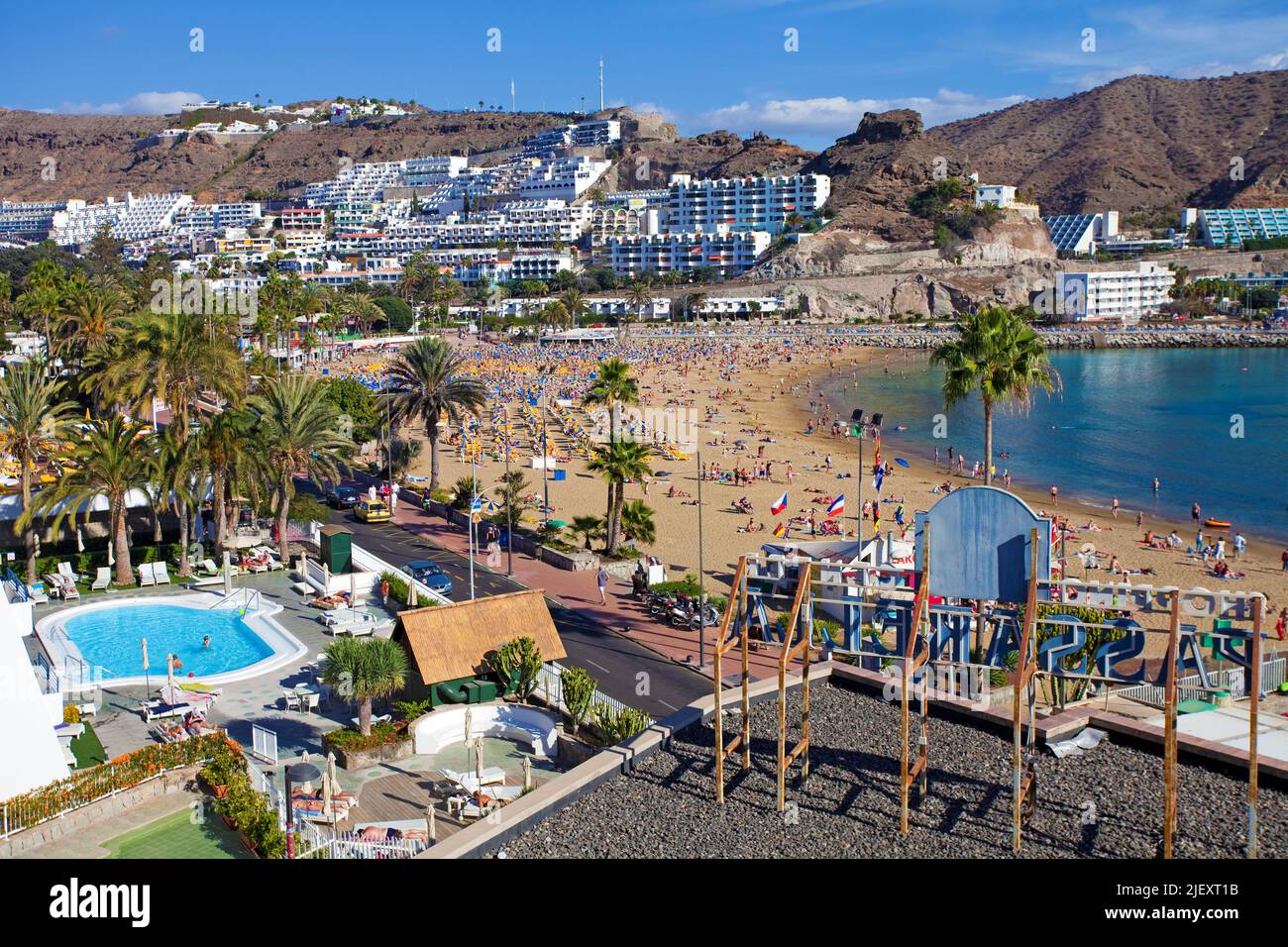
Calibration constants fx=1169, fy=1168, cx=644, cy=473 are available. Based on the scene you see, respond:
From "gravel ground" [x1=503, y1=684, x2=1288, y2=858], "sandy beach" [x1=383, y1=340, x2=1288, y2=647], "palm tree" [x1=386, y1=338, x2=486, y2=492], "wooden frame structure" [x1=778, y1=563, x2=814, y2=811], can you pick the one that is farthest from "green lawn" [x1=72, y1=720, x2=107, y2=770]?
"palm tree" [x1=386, y1=338, x2=486, y2=492]

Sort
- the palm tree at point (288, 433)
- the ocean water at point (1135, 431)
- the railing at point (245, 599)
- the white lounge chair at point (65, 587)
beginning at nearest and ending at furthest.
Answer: the railing at point (245, 599) < the white lounge chair at point (65, 587) < the palm tree at point (288, 433) < the ocean water at point (1135, 431)

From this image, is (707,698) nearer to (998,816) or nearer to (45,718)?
(998,816)

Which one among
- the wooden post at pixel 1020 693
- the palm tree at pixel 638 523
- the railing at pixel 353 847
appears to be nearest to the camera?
the wooden post at pixel 1020 693

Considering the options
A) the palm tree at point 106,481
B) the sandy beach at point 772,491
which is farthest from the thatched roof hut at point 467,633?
the palm tree at point 106,481

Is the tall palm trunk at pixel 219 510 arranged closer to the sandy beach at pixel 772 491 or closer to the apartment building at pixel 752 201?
the sandy beach at pixel 772 491

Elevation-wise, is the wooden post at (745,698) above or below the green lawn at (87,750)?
above

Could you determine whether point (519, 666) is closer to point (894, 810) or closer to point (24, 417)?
point (894, 810)

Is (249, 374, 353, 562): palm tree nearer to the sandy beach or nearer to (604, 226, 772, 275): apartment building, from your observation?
the sandy beach
